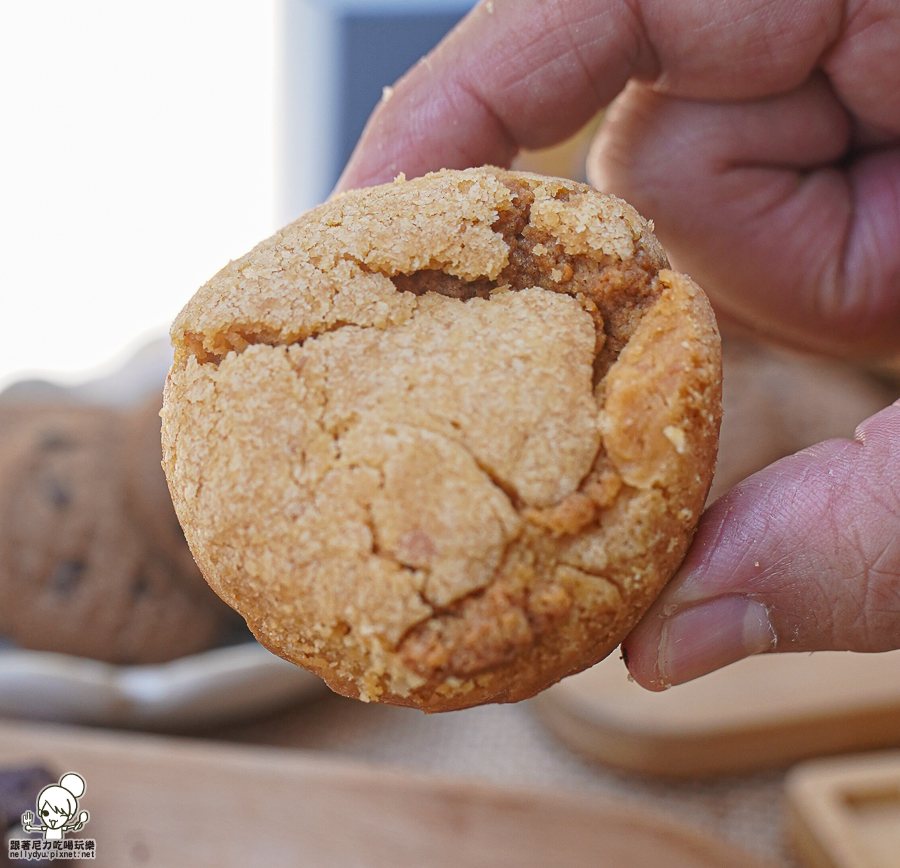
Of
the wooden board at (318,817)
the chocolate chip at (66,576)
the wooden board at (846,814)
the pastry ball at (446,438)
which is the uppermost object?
the pastry ball at (446,438)

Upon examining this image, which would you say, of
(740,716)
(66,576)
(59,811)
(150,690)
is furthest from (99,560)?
(740,716)

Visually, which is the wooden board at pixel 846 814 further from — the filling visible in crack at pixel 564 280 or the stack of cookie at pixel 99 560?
the stack of cookie at pixel 99 560

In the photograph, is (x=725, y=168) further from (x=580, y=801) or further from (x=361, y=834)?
(x=361, y=834)

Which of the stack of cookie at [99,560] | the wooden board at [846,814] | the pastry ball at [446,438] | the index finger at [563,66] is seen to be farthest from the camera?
the stack of cookie at [99,560]

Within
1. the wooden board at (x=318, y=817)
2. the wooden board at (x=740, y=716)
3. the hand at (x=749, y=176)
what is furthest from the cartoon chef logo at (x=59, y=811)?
the hand at (x=749, y=176)

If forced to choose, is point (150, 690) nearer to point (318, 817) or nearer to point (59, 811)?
point (59, 811)

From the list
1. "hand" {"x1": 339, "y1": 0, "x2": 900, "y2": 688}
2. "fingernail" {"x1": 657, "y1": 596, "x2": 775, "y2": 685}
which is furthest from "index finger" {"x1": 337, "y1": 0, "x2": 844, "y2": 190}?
"fingernail" {"x1": 657, "y1": 596, "x2": 775, "y2": 685}

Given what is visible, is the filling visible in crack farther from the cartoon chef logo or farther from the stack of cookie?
the stack of cookie
